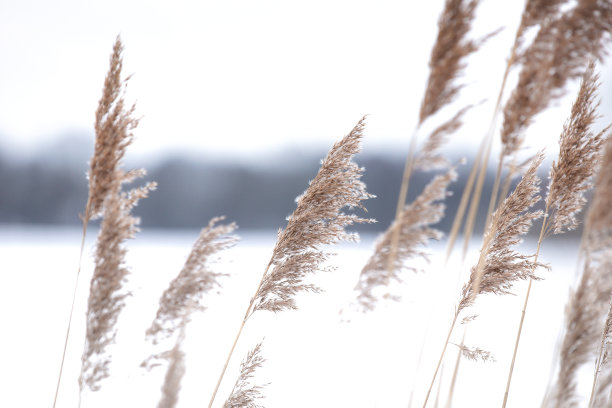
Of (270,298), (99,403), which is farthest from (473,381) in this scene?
(270,298)

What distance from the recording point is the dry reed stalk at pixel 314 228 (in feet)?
6.16

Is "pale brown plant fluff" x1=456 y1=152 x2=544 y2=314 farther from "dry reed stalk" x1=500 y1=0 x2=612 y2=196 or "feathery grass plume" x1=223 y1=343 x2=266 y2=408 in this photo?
"feathery grass plume" x1=223 y1=343 x2=266 y2=408

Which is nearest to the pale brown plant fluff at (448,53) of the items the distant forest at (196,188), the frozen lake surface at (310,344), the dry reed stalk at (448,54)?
the dry reed stalk at (448,54)

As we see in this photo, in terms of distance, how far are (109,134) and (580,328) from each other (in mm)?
1826

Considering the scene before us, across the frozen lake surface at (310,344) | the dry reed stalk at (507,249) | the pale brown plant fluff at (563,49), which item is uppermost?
the pale brown plant fluff at (563,49)

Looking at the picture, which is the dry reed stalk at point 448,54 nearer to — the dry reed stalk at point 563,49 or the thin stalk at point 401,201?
the thin stalk at point 401,201

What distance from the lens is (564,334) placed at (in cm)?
167

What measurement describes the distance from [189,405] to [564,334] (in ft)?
10.3

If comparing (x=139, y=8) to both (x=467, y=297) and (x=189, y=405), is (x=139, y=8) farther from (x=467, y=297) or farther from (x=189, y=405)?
(x=467, y=297)

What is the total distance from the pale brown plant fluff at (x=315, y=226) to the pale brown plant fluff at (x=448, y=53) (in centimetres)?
37

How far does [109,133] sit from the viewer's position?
1.79 m

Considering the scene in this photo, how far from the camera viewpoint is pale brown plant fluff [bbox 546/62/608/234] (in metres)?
1.80

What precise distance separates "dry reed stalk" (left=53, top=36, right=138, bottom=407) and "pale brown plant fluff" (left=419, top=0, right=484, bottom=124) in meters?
1.09

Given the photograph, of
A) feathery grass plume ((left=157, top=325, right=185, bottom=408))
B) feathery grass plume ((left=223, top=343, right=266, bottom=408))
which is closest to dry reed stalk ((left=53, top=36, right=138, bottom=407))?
feathery grass plume ((left=157, top=325, right=185, bottom=408))
